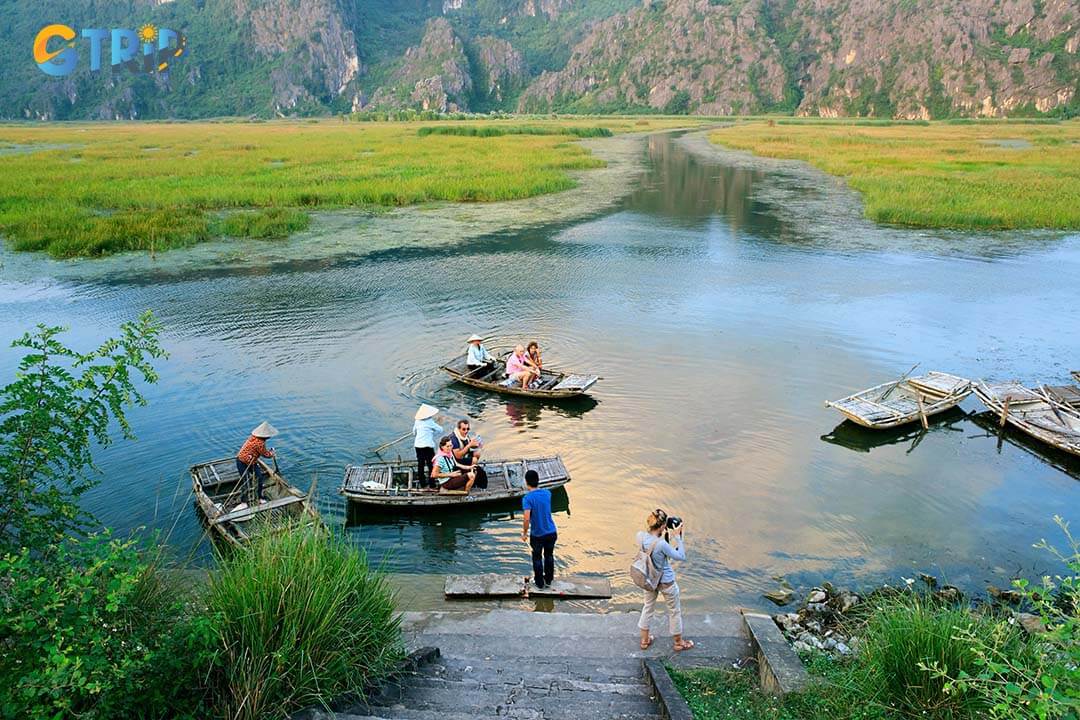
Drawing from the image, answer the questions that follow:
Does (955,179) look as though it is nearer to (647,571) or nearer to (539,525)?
(539,525)

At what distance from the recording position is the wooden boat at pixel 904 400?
46.0ft

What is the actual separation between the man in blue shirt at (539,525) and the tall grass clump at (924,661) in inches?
160

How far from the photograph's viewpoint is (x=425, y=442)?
11367 millimetres

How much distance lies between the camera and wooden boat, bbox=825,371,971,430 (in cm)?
1402

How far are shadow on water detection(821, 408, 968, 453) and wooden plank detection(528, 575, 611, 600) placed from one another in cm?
686

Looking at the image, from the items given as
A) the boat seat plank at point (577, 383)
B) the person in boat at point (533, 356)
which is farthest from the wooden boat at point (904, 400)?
the person in boat at point (533, 356)

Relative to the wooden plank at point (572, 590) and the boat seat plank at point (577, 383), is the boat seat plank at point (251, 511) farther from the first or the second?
the boat seat plank at point (577, 383)

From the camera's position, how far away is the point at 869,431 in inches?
565

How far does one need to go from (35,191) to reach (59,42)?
19723cm

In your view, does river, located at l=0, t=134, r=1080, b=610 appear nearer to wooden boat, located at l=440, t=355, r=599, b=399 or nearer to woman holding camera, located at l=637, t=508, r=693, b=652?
wooden boat, located at l=440, t=355, r=599, b=399

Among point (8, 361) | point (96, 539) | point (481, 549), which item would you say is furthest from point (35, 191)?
point (96, 539)

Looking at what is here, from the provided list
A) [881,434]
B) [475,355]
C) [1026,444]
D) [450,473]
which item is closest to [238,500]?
[450,473]

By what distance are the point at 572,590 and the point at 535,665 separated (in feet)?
9.32

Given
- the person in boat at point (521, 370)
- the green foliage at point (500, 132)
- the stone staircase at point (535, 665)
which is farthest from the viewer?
the green foliage at point (500, 132)
